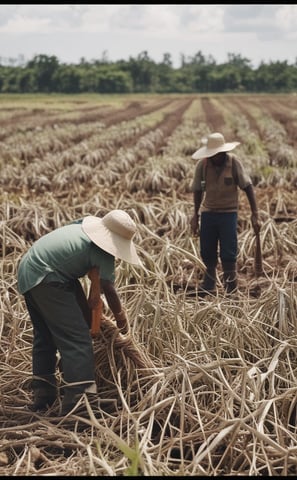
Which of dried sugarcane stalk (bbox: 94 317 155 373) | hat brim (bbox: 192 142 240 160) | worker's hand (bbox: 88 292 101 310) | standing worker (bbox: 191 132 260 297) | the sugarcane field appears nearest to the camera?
the sugarcane field

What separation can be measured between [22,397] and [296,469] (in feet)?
5.43

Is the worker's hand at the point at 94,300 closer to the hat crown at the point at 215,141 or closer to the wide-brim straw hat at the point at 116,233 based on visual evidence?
the wide-brim straw hat at the point at 116,233

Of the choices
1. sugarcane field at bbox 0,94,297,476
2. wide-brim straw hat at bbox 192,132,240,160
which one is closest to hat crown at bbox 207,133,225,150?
wide-brim straw hat at bbox 192,132,240,160

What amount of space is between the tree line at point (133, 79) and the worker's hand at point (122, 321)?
182ft

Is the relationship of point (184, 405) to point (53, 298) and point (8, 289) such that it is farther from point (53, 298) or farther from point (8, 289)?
point (8, 289)

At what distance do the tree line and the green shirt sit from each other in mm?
55328

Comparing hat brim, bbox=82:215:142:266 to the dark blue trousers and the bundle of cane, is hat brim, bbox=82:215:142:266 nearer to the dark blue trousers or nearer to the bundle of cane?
the bundle of cane

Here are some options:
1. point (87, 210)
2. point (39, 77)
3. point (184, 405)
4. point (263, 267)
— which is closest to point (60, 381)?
point (184, 405)

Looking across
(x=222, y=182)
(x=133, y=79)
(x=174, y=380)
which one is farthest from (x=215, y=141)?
(x=133, y=79)

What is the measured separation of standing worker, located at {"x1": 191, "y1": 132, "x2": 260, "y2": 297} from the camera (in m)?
4.89

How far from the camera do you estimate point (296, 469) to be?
287cm

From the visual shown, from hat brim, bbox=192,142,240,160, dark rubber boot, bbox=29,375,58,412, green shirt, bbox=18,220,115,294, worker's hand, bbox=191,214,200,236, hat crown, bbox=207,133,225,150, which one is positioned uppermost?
hat crown, bbox=207,133,225,150

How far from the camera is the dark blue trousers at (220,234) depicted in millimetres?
5051

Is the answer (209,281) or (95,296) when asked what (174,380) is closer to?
(95,296)
